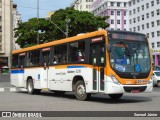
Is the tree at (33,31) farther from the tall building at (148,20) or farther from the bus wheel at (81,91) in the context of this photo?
the bus wheel at (81,91)

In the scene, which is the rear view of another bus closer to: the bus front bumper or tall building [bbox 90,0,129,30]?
the bus front bumper

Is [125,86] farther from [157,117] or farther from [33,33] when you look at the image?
[33,33]

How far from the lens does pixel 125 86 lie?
15391 millimetres

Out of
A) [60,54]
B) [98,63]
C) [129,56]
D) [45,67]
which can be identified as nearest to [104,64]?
[98,63]

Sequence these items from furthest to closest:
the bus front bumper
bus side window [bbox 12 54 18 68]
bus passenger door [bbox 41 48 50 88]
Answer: bus side window [bbox 12 54 18 68], bus passenger door [bbox 41 48 50 88], the bus front bumper

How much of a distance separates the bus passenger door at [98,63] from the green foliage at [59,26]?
4047cm

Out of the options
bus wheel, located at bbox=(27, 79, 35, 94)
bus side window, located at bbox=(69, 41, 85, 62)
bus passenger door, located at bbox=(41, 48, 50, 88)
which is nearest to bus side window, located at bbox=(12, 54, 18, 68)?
bus wheel, located at bbox=(27, 79, 35, 94)

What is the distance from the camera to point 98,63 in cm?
1587

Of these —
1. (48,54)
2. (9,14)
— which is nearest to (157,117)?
(48,54)

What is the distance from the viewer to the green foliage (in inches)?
2269

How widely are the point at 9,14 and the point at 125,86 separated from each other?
75.5m

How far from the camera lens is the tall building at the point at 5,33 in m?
86.5

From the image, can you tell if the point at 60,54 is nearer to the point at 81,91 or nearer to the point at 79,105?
the point at 81,91

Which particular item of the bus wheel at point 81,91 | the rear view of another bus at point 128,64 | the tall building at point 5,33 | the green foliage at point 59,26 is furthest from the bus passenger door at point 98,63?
the tall building at point 5,33
